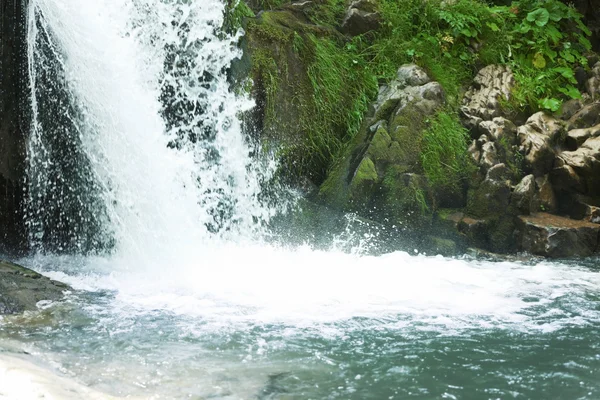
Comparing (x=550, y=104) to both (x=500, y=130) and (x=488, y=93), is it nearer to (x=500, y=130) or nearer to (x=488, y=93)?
(x=488, y=93)

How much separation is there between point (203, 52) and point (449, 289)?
150 inches

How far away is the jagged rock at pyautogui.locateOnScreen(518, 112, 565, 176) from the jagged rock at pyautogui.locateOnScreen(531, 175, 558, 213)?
0.33 ft

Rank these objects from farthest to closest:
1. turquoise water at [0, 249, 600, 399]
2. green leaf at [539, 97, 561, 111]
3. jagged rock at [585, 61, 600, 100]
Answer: jagged rock at [585, 61, 600, 100]
green leaf at [539, 97, 561, 111]
turquoise water at [0, 249, 600, 399]

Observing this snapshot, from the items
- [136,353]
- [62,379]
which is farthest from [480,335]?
[62,379]

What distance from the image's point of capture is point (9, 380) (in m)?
2.79

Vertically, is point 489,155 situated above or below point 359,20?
below

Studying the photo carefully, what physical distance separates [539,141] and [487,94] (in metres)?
1.02

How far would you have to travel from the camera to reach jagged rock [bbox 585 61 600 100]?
29.2 feet

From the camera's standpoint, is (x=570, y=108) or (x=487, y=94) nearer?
(x=487, y=94)

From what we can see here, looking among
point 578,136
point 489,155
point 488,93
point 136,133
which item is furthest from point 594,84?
point 136,133

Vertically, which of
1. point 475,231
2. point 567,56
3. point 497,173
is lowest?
point 475,231

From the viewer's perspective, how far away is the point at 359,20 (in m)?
8.72

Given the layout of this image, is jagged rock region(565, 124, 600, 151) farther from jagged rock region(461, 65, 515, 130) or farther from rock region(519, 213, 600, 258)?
rock region(519, 213, 600, 258)

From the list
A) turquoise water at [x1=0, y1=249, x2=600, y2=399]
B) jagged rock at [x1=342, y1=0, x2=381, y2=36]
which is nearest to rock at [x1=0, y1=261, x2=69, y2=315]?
turquoise water at [x1=0, y1=249, x2=600, y2=399]
